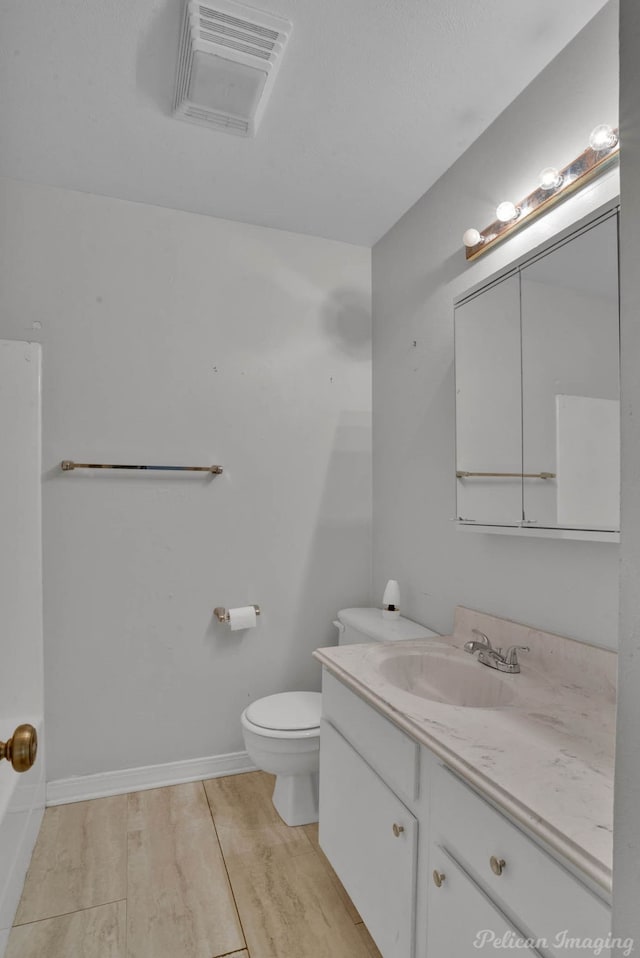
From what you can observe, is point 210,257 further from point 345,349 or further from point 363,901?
point 363,901

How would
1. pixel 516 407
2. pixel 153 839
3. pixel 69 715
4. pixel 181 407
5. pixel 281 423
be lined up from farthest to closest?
1. pixel 281 423
2. pixel 181 407
3. pixel 69 715
4. pixel 153 839
5. pixel 516 407

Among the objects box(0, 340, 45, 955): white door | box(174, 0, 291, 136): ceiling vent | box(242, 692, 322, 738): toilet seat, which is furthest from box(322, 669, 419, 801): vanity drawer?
box(174, 0, 291, 136): ceiling vent

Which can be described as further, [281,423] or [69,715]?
[281,423]

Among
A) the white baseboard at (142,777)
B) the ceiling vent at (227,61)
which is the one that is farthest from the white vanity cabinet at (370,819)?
the ceiling vent at (227,61)

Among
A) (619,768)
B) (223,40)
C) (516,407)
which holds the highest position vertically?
(223,40)

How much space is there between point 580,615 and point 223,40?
1.83 m

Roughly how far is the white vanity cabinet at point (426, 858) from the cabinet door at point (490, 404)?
2.39 feet

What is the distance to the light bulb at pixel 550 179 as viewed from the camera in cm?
152

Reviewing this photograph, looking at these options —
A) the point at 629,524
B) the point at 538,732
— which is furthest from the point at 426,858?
the point at 629,524

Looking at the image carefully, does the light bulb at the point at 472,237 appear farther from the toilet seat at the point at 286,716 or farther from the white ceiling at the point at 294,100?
the toilet seat at the point at 286,716

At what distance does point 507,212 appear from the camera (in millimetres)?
1674

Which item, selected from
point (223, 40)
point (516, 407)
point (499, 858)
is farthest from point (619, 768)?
point (223, 40)

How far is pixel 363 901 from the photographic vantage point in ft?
4.68

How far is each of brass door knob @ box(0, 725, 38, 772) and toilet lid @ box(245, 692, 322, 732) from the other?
1248 mm
